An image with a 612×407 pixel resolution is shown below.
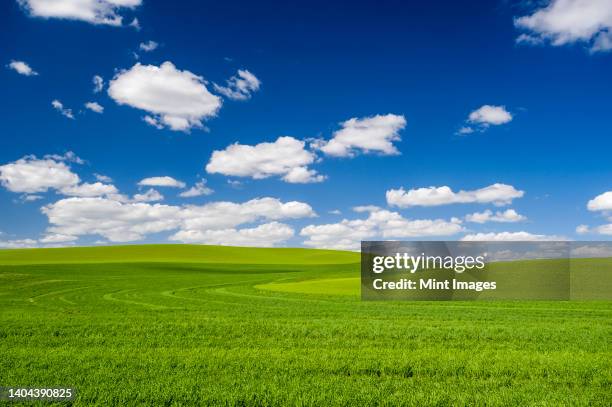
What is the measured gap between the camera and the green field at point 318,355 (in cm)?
1023

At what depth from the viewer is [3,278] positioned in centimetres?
5400

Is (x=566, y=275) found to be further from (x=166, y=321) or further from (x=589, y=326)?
(x=166, y=321)

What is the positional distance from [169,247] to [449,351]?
11948 centimetres

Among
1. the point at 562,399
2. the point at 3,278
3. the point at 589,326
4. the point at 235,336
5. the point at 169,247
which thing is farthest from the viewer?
the point at 169,247

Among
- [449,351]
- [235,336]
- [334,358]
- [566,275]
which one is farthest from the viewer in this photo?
[566,275]

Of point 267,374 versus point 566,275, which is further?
point 566,275

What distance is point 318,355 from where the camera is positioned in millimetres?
13609

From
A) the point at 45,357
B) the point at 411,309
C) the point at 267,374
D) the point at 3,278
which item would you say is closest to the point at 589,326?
the point at 411,309

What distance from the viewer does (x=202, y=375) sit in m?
11.5

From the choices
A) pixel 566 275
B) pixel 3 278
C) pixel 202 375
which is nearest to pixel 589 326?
pixel 202 375

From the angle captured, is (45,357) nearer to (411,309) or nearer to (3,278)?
(411,309)

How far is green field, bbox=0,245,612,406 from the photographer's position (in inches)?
403

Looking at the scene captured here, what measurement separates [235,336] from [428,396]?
863 cm

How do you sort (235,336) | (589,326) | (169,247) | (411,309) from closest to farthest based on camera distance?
(235,336)
(589,326)
(411,309)
(169,247)
